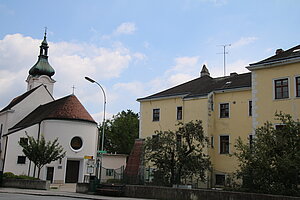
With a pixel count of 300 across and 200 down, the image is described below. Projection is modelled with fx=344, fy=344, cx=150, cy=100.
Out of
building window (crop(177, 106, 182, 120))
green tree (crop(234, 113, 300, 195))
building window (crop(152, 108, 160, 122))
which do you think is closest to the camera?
green tree (crop(234, 113, 300, 195))

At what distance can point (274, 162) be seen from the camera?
17.2 metres

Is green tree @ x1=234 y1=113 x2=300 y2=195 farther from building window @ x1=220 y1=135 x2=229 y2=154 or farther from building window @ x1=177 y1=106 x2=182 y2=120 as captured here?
building window @ x1=177 y1=106 x2=182 y2=120

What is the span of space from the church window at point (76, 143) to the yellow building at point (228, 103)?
9.75 meters

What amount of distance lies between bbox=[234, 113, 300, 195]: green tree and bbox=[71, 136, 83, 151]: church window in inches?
1034

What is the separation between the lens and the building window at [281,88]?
77.1ft

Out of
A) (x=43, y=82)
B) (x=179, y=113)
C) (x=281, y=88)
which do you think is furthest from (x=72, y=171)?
(x=281, y=88)

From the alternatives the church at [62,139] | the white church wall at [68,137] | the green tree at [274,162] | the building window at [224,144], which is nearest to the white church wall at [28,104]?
the church at [62,139]

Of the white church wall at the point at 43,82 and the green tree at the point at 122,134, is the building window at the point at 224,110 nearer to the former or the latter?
the white church wall at the point at 43,82

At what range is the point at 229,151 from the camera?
30.0 metres

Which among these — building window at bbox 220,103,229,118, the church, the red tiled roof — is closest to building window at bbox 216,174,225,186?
building window at bbox 220,103,229,118

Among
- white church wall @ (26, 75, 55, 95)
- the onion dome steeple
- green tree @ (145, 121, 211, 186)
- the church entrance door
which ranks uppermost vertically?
the onion dome steeple

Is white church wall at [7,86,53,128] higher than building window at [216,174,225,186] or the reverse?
higher

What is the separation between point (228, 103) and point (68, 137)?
64.2 ft

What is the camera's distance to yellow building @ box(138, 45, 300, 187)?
23609mm
